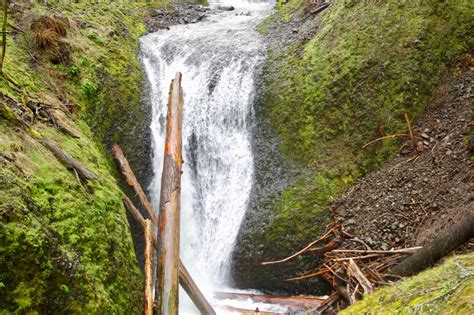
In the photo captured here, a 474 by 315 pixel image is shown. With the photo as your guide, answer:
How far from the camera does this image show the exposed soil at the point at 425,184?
7035mm

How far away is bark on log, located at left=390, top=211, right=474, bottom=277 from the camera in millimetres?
4797

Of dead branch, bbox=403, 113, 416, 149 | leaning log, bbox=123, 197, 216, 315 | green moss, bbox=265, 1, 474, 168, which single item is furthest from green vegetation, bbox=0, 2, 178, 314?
dead branch, bbox=403, 113, 416, 149

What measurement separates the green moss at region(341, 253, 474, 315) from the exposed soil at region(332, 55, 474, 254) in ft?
8.66

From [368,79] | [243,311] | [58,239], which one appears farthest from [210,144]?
[58,239]

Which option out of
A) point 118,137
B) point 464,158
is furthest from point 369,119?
point 118,137

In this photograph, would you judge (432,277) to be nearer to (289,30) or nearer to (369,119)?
(369,119)

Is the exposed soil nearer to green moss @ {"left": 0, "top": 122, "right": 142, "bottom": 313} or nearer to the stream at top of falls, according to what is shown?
the stream at top of falls

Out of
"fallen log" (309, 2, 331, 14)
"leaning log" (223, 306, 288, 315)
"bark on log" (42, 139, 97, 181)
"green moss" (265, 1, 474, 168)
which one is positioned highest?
"fallen log" (309, 2, 331, 14)

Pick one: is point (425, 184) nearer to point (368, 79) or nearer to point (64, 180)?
point (368, 79)

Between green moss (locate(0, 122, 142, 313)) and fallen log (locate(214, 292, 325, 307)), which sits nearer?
green moss (locate(0, 122, 142, 313))

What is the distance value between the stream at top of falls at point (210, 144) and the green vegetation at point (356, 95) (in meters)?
0.93

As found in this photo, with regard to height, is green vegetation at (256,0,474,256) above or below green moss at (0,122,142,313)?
above

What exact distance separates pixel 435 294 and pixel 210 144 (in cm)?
740

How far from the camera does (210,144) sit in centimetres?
1028
